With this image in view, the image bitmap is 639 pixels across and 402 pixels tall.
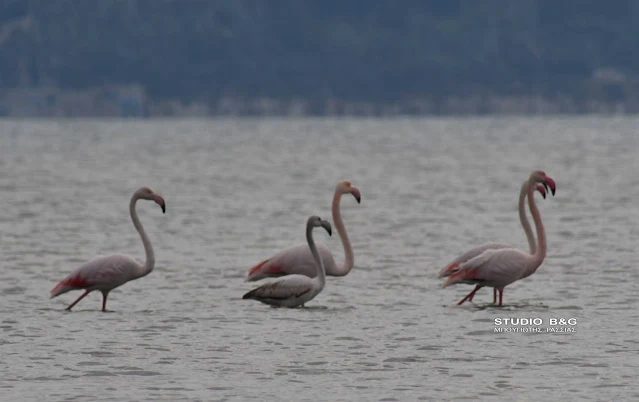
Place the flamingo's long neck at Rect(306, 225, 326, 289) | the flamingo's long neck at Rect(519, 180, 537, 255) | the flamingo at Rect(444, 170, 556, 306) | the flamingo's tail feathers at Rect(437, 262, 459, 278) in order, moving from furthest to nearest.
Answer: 1. the flamingo's tail feathers at Rect(437, 262, 459, 278)
2. the flamingo's long neck at Rect(519, 180, 537, 255)
3. the flamingo's long neck at Rect(306, 225, 326, 289)
4. the flamingo at Rect(444, 170, 556, 306)

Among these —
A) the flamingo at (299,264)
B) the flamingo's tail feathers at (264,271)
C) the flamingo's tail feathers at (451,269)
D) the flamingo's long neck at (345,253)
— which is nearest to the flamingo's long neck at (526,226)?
the flamingo's tail feathers at (451,269)

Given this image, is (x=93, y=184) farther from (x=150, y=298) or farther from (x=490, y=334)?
(x=490, y=334)

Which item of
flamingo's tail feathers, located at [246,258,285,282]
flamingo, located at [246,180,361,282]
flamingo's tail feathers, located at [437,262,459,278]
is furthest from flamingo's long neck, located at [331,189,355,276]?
flamingo's tail feathers, located at [437,262,459,278]

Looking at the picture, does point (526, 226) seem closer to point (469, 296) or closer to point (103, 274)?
point (469, 296)

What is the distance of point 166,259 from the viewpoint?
27.9 meters

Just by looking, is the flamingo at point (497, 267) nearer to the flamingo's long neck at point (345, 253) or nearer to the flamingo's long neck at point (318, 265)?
the flamingo's long neck at point (318, 265)

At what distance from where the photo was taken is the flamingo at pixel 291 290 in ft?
65.8

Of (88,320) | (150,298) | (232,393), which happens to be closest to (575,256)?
(150,298)

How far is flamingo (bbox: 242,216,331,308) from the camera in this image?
20.0 m

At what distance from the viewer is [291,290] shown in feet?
65.8

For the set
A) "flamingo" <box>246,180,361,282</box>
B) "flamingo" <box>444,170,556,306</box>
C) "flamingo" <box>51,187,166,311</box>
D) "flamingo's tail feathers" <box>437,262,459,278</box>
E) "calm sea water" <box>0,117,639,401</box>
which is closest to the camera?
"calm sea water" <box>0,117,639,401</box>

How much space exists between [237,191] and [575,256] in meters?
27.5

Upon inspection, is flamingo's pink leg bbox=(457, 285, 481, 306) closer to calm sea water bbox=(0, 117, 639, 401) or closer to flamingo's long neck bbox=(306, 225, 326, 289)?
calm sea water bbox=(0, 117, 639, 401)

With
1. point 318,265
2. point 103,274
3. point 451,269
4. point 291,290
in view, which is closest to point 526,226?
point 451,269
